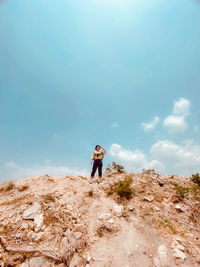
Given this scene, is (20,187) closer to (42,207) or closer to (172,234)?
(42,207)

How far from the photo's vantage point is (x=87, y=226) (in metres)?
4.88

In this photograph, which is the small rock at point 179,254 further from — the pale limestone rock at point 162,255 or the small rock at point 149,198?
the small rock at point 149,198

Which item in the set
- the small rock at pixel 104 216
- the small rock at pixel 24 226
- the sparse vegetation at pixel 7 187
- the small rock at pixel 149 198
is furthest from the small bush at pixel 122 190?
the sparse vegetation at pixel 7 187

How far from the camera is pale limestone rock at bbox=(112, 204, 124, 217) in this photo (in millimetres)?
5414

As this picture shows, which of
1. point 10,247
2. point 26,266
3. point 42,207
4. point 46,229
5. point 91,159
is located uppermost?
point 91,159

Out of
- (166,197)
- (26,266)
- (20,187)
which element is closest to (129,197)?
(166,197)

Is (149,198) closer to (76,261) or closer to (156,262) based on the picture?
(156,262)

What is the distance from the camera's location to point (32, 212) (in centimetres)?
508

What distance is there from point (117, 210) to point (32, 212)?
12.2 ft

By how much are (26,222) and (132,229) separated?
4157mm

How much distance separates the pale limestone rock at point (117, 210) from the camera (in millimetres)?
5414

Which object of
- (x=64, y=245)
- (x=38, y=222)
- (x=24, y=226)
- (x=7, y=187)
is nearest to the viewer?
(x=64, y=245)

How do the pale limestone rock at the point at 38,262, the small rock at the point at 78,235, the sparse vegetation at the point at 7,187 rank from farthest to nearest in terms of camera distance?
the sparse vegetation at the point at 7,187 < the small rock at the point at 78,235 < the pale limestone rock at the point at 38,262

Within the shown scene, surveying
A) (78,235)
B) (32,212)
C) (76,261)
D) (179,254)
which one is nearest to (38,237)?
(32,212)
